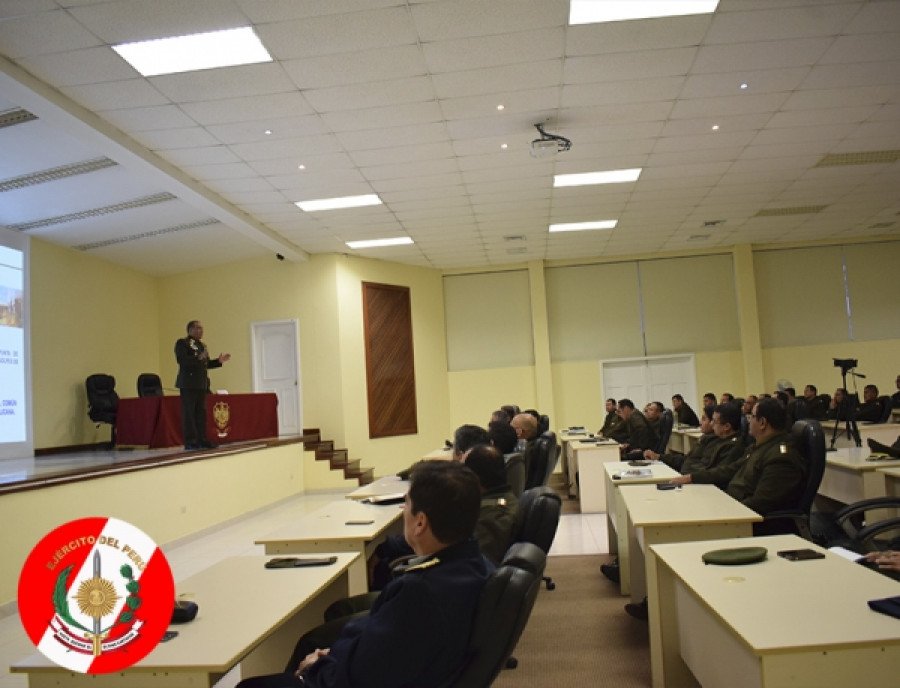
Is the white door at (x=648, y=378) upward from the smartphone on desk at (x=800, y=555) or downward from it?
upward

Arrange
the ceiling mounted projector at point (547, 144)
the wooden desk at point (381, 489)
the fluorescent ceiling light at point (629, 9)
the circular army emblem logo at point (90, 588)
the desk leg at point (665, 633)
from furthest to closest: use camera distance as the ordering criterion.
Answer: the ceiling mounted projector at point (547, 144)
the fluorescent ceiling light at point (629, 9)
the wooden desk at point (381, 489)
the desk leg at point (665, 633)
the circular army emblem logo at point (90, 588)

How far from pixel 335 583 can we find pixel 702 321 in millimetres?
11778

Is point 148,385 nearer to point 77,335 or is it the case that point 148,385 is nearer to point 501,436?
point 77,335

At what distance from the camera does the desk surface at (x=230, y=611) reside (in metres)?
1.80

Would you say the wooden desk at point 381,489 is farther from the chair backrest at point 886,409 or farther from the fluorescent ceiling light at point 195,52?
the chair backrest at point 886,409

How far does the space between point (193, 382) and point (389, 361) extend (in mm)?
4927

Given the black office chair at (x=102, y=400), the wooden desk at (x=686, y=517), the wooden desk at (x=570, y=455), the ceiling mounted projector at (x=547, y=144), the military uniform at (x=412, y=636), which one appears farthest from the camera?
the black office chair at (x=102, y=400)

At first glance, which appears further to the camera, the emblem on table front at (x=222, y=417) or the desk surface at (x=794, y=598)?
the emblem on table front at (x=222, y=417)

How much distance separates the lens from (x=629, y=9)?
4926 millimetres

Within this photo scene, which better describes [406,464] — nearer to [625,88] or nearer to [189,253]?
[189,253]

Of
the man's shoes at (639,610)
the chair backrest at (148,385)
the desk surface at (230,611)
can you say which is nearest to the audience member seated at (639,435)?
the man's shoes at (639,610)

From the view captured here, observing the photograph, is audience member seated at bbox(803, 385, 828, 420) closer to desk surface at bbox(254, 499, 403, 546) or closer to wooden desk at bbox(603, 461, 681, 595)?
wooden desk at bbox(603, 461, 681, 595)

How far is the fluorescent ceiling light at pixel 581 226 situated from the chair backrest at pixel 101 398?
675cm

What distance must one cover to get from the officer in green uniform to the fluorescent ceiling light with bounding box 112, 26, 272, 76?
400 cm
